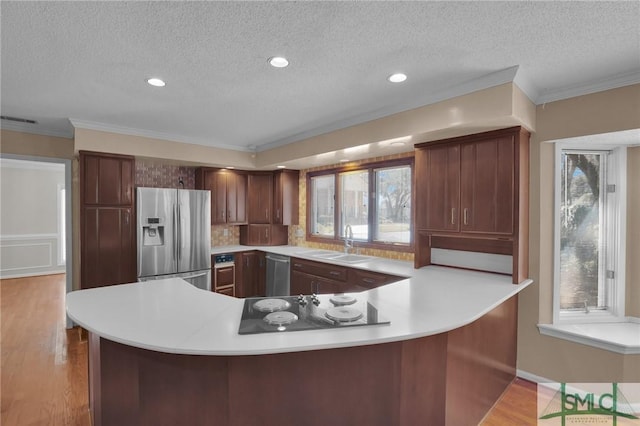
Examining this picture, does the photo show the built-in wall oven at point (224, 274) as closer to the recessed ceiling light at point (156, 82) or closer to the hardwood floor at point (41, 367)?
the hardwood floor at point (41, 367)

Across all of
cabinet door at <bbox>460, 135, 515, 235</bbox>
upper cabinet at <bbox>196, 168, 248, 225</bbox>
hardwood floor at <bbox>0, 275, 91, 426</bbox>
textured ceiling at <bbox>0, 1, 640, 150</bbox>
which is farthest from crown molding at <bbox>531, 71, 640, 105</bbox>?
hardwood floor at <bbox>0, 275, 91, 426</bbox>

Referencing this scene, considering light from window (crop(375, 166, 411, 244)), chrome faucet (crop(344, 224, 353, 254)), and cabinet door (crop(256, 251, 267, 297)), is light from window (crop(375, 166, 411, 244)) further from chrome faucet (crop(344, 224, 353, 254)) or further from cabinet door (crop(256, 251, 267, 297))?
cabinet door (crop(256, 251, 267, 297))

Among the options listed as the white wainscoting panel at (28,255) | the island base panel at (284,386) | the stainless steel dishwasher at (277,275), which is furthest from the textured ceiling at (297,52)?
the white wainscoting panel at (28,255)

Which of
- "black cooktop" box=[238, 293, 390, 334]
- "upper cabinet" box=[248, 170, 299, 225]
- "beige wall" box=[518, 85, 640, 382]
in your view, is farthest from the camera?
"upper cabinet" box=[248, 170, 299, 225]

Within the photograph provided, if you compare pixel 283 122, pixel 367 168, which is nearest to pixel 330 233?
pixel 367 168

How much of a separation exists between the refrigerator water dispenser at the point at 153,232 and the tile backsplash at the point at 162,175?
887mm

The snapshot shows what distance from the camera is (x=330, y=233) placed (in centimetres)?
484

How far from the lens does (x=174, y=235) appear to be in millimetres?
4121

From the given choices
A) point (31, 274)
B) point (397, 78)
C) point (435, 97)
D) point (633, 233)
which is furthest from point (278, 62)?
point (31, 274)

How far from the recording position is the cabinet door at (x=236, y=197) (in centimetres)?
505

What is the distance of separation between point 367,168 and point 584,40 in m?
2.56

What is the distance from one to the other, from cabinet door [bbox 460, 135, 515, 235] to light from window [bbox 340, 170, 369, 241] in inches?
61.8

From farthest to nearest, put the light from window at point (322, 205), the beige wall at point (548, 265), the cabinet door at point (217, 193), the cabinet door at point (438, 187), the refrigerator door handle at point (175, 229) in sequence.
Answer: the cabinet door at point (217, 193) → the light from window at point (322, 205) → the refrigerator door handle at point (175, 229) → the cabinet door at point (438, 187) → the beige wall at point (548, 265)

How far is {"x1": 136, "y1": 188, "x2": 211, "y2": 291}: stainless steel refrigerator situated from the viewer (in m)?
3.90
